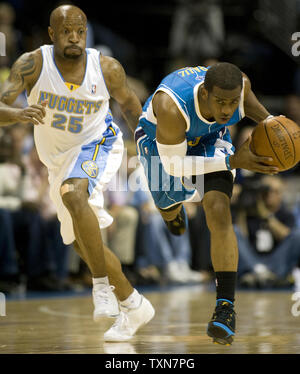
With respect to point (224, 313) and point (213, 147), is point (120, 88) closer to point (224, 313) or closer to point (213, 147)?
point (213, 147)

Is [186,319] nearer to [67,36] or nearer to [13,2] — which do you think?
[67,36]

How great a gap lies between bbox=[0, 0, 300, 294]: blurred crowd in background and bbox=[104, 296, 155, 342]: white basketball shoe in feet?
9.73

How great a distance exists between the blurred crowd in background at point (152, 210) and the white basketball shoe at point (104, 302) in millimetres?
3134

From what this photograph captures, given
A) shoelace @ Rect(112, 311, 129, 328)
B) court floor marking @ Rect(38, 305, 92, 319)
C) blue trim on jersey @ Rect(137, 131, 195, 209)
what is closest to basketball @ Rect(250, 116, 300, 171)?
blue trim on jersey @ Rect(137, 131, 195, 209)

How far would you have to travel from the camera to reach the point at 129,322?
423 cm

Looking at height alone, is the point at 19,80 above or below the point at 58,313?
above

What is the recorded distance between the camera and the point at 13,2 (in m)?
10.7

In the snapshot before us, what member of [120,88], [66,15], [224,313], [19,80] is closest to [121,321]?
[224,313]

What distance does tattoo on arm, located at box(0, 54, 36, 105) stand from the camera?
438 centimetres

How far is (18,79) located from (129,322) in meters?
1.65

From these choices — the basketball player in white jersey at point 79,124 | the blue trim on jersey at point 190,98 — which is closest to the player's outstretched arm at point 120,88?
the basketball player in white jersey at point 79,124

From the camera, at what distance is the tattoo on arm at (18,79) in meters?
4.38

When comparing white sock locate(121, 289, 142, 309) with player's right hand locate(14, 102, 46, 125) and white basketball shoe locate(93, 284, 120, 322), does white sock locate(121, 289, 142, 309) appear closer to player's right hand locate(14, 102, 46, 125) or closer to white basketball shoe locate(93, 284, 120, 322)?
white basketball shoe locate(93, 284, 120, 322)

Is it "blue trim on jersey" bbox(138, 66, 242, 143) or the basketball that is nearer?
the basketball
